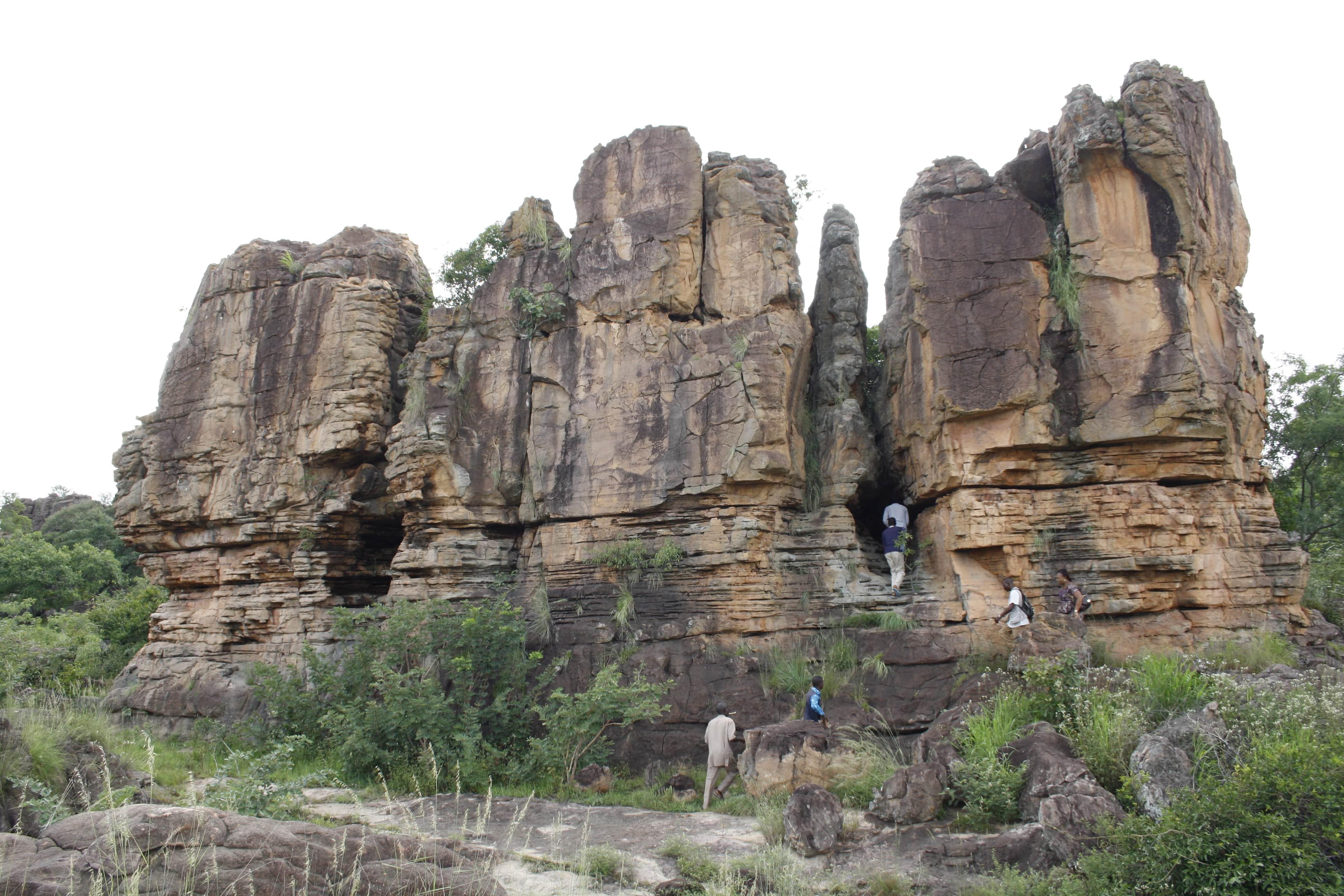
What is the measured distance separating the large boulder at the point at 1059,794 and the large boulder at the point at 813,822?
1.77 meters

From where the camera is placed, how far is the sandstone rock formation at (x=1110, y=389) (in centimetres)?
1284

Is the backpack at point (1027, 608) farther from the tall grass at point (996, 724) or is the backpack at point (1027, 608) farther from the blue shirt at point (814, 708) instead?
the blue shirt at point (814, 708)

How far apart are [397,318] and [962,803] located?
14.7 m

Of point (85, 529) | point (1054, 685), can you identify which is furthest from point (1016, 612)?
point (85, 529)

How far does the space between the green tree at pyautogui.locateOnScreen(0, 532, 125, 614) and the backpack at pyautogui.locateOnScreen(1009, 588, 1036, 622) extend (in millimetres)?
26729

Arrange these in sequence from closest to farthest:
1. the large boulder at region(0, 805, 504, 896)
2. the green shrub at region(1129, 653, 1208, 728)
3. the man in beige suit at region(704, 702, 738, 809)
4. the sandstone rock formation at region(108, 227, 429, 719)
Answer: the large boulder at region(0, 805, 504, 896), the green shrub at region(1129, 653, 1208, 728), the man in beige suit at region(704, 702, 738, 809), the sandstone rock formation at region(108, 227, 429, 719)

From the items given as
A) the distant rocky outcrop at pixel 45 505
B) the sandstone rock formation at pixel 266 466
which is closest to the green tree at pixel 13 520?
the distant rocky outcrop at pixel 45 505

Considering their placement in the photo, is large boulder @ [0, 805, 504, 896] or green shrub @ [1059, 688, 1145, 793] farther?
green shrub @ [1059, 688, 1145, 793]

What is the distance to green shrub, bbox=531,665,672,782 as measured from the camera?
1184cm

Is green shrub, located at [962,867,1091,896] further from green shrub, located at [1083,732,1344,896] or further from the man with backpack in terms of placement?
the man with backpack

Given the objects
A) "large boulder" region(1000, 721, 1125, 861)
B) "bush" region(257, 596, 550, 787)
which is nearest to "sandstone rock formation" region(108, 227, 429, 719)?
"bush" region(257, 596, 550, 787)

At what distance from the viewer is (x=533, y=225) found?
1723 centimetres

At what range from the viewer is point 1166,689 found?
32.3 feet

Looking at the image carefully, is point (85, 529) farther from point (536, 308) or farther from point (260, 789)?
point (260, 789)
